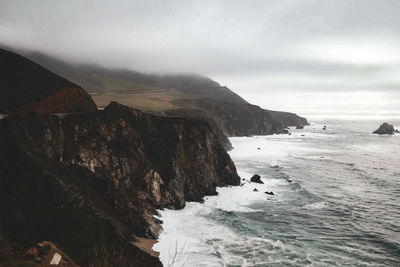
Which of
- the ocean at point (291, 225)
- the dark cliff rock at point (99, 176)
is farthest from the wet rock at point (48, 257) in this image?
the ocean at point (291, 225)

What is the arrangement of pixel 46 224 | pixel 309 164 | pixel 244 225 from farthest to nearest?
pixel 309 164, pixel 244 225, pixel 46 224

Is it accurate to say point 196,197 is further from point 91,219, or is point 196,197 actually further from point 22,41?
point 22,41

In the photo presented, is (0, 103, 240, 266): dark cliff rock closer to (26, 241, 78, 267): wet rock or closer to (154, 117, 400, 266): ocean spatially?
(26, 241, 78, 267): wet rock

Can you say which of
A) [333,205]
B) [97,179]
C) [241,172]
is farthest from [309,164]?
[97,179]

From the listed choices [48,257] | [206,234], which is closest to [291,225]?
[206,234]

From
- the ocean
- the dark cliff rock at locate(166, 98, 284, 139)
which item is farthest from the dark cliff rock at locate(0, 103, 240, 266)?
the dark cliff rock at locate(166, 98, 284, 139)

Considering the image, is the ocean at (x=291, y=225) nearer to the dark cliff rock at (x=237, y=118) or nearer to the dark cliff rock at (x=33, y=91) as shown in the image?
the dark cliff rock at (x=33, y=91)
